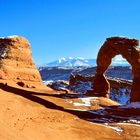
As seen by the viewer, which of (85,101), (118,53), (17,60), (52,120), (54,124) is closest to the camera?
(54,124)

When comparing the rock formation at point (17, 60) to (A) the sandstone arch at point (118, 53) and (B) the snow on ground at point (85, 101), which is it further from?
(B) the snow on ground at point (85, 101)

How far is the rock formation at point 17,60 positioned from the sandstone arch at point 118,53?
9243 mm

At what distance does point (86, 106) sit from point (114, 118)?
533 cm

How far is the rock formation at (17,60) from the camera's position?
44.7 metres

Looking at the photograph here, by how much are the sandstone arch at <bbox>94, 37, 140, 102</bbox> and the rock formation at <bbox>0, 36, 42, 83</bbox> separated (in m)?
9.24

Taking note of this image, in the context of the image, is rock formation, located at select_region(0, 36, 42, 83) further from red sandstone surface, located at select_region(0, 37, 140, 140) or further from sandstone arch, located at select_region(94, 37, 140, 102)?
sandstone arch, located at select_region(94, 37, 140, 102)

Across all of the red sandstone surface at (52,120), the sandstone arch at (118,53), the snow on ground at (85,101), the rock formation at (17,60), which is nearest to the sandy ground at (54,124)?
the red sandstone surface at (52,120)

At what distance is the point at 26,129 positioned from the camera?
20828 mm

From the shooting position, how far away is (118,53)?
43.7m

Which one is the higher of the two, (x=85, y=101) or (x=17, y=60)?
(x=17, y=60)

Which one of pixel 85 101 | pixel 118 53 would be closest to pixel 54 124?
pixel 85 101

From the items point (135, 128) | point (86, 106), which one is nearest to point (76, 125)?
point (135, 128)

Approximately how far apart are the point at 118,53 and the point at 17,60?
13746 mm

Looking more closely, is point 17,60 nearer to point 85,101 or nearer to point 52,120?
point 85,101
